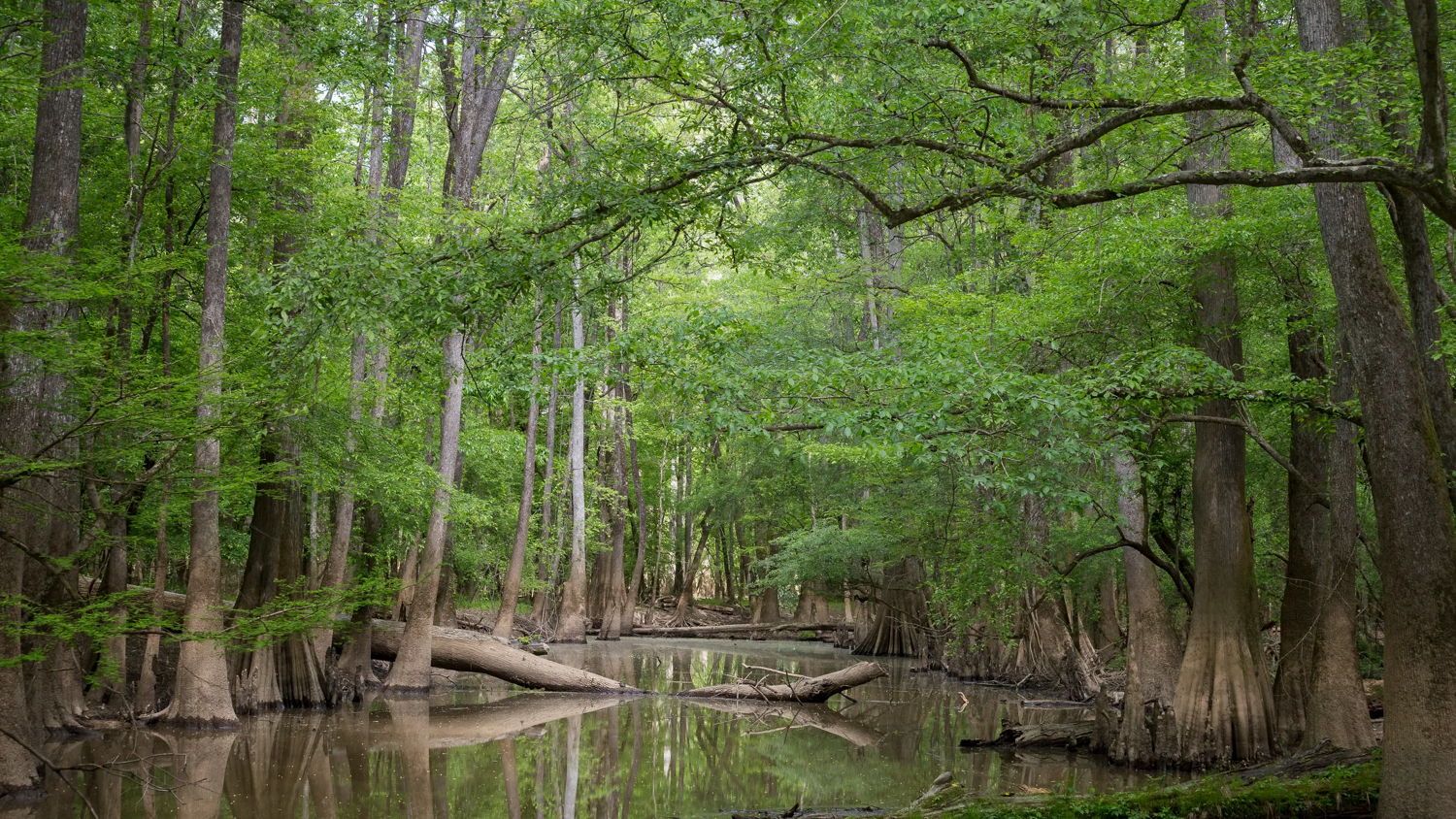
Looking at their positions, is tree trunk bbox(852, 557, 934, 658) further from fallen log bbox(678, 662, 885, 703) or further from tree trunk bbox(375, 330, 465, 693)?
tree trunk bbox(375, 330, 465, 693)

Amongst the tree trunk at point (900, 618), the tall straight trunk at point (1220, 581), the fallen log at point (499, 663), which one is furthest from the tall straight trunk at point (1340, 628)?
the tree trunk at point (900, 618)

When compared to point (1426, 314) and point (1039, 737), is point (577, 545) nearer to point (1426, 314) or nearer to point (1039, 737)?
point (1039, 737)

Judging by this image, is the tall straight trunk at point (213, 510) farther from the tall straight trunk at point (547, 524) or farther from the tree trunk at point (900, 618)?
the tall straight trunk at point (547, 524)

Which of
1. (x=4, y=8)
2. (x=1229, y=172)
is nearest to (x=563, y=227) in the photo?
(x=1229, y=172)

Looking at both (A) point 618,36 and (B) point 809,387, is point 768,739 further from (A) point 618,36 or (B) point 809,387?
Answer: (A) point 618,36

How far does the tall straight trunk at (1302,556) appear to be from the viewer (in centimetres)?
1077

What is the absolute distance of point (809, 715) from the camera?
14.9m

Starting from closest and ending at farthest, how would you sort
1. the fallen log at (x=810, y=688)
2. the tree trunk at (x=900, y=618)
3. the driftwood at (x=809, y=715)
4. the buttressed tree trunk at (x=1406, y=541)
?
1. the buttressed tree trunk at (x=1406, y=541)
2. the driftwood at (x=809, y=715)
3. the fallen log at (x=810, y=688)
4. the tree trunk at (x=900, y=618)

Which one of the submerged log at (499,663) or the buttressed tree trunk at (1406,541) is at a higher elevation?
the buttressed tree trunk at (1406,541)

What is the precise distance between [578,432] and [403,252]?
19.8 metres

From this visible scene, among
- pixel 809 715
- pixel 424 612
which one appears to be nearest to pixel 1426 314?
pixel 809 715

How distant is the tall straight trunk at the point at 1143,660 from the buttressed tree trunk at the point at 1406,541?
3.60m

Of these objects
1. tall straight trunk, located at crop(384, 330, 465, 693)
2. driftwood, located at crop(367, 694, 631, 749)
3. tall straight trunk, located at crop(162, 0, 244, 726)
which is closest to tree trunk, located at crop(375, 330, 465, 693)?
tall straight trunk, located at crop(384, 330, 465, 693)

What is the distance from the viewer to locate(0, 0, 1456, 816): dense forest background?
6543 mm
